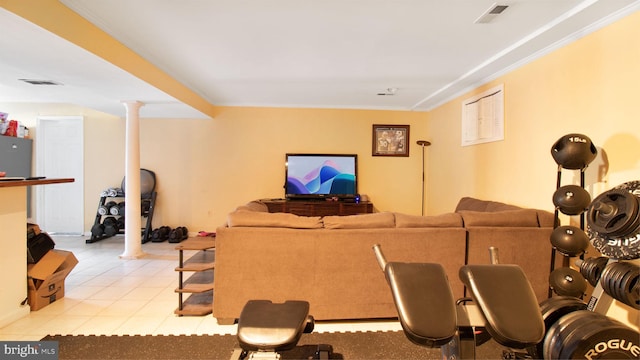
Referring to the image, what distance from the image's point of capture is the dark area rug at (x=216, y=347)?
1987 millimetres

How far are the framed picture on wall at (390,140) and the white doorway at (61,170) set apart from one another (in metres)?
5.50

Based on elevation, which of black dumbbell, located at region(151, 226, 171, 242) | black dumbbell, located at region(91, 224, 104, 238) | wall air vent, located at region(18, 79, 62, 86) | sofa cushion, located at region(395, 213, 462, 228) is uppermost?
wall air vent, located at region(18, 79, 62, 86)

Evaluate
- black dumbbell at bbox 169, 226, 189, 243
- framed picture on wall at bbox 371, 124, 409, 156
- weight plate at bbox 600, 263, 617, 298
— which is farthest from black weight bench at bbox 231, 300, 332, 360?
framed picture on wall at bbox 371, 124, 409, 156

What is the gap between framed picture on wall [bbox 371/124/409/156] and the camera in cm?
571

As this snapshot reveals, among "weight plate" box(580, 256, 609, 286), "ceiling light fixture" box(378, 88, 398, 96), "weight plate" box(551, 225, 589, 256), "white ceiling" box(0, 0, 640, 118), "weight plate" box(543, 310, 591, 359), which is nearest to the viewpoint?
"weight plate" box(543, 310, 591, 359)

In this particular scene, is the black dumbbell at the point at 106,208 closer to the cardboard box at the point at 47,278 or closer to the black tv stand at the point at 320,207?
the cardboard box at the point at 47,278

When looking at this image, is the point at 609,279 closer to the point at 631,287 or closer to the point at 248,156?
the point at 631,287

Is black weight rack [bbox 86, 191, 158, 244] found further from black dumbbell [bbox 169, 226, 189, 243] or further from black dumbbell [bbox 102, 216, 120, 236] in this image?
black dumbbell [bbox 169, 226, 189, 243]

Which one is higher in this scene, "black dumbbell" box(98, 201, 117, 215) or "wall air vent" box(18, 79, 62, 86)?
"wall air vent" box(18, 79, 62, 86)

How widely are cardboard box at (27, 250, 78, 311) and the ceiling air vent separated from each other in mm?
4355

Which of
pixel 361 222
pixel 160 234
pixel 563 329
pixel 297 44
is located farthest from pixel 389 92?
pixel 160 234

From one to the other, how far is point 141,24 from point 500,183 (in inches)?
161

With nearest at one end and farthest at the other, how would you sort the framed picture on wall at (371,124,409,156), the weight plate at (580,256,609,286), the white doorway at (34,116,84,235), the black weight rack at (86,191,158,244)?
the weight plate at (580,256,609,286) → the black weight rack at (86,191,158,244) → the white doorway at (34,116,84,235) → the framed picture on wall at (371,124,409,156)

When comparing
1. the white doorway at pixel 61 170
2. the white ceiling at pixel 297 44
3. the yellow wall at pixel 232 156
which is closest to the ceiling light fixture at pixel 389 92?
the white ceiling at pixel 297 44
